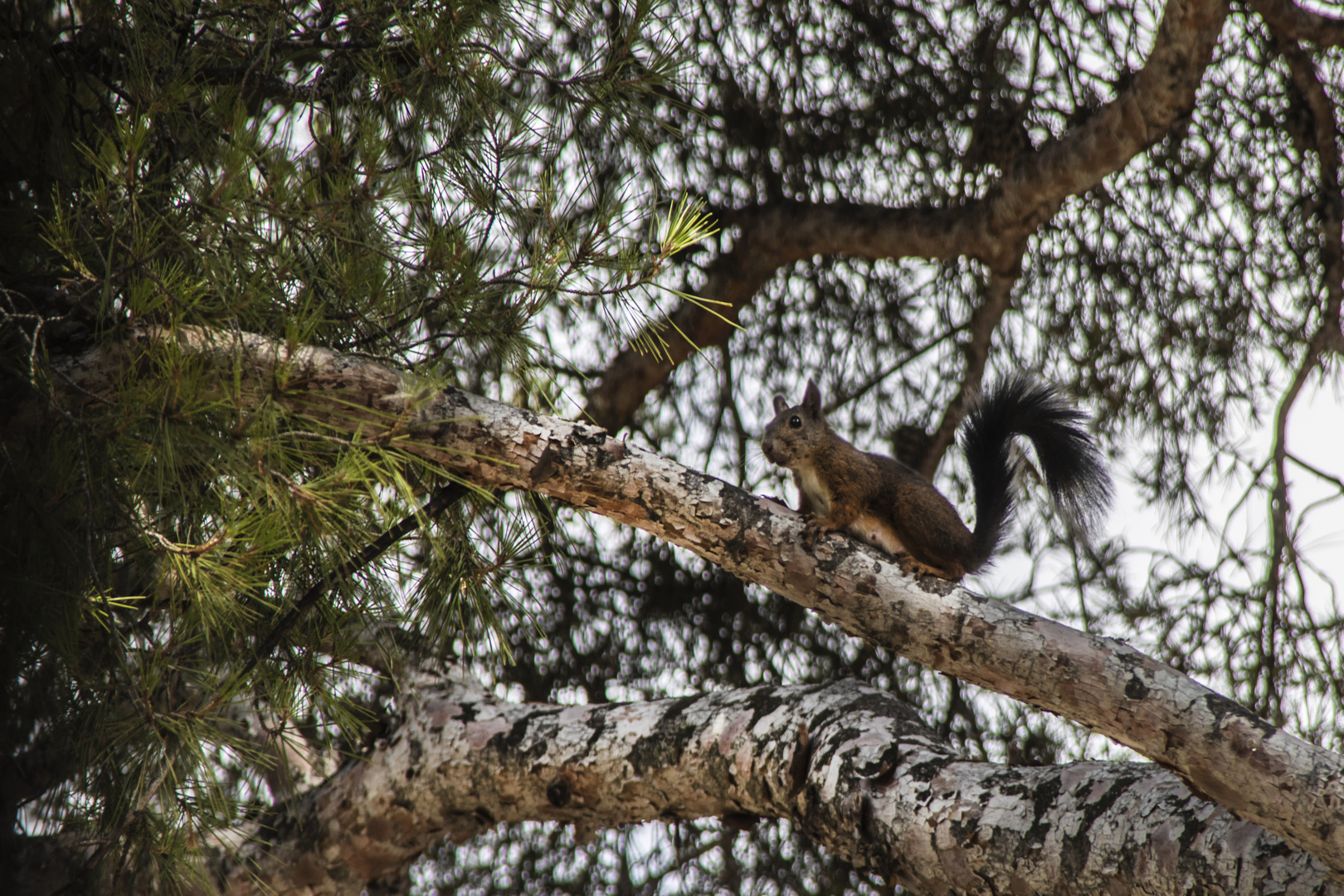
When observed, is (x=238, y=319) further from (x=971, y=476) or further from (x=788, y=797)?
(x=971, y=476)

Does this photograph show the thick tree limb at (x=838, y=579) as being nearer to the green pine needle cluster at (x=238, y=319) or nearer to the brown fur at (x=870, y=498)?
the green pine needle cluster at (x=238, y=319)

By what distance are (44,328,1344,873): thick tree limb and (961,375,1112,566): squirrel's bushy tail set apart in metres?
0.76

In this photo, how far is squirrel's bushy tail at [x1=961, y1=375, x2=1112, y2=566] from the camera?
2154mm

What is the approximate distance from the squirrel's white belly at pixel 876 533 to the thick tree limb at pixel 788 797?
0.41m

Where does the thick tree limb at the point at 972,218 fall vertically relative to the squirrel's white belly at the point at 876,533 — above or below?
above

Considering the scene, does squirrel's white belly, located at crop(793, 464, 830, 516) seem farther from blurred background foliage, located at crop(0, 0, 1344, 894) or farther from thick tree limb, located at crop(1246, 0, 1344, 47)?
thick tree limb, located at crop(1246, 0, 1344, 47)

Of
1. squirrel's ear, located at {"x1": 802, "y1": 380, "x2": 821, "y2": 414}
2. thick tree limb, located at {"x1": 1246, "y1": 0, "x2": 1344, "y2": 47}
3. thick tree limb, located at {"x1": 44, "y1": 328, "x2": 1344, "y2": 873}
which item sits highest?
thick tree limb, located at {"x1": 1246, "y1": 0, "x2": 1344, "y2": 47}

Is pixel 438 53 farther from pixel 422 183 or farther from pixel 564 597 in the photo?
pixel 564 597

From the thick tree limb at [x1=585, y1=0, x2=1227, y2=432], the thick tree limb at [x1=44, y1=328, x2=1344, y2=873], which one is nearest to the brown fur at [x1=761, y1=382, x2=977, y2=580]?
the thick tree limb at [x1=585, y1=0, x2=1227, y2=432]

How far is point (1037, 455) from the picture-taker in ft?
7.28

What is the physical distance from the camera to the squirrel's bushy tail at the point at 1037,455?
7.07ft

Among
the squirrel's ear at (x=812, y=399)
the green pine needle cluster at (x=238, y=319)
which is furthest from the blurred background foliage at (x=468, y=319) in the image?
the squirrel's ear at (x=812, y=399)

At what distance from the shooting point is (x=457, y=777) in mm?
2158

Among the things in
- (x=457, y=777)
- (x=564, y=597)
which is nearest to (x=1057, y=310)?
(x=564, y=597)
